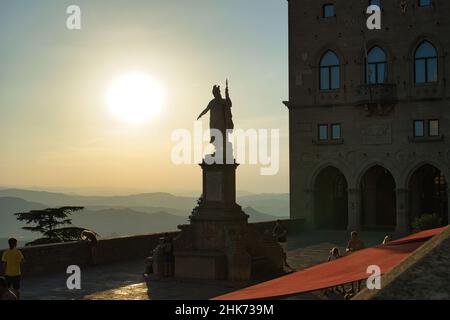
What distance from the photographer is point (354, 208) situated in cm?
4188

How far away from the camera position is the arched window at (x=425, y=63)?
133 ft

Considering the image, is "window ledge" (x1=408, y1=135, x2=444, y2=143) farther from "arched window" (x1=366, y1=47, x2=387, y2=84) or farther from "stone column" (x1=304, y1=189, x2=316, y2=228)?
"stone column" (x1=304, y1=189, x2=316, y2=228)

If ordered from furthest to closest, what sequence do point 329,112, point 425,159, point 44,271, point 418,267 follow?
1. point 329,112
2. point 425,159
3. point 44,271
4. point 418,267

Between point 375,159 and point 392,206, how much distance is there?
381cm

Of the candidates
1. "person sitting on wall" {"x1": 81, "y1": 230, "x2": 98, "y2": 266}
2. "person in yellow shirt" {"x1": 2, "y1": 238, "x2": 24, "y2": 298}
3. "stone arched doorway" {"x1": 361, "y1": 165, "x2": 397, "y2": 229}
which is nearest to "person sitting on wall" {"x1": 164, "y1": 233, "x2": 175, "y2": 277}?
"person sitting on wall" {"x1": 81, "y1": 230, "x2": 98, "y2": 266}

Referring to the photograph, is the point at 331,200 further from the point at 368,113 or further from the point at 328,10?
the point at 328,10

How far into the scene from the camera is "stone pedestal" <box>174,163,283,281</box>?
18.9 metres

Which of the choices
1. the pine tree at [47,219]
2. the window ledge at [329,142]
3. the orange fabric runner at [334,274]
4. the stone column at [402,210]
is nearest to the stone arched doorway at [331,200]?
the window ledge at [329,142]

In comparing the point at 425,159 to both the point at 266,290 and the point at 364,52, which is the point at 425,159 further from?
the point at 266,290

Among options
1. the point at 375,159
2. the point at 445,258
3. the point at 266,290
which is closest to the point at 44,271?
the point at 266,290

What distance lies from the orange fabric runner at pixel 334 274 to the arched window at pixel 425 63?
110ft

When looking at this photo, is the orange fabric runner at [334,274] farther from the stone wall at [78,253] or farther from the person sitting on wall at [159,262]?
the stone wall at [78,253]

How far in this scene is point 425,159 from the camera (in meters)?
40.2

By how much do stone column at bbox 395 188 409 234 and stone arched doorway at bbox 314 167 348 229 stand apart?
4026 mm
